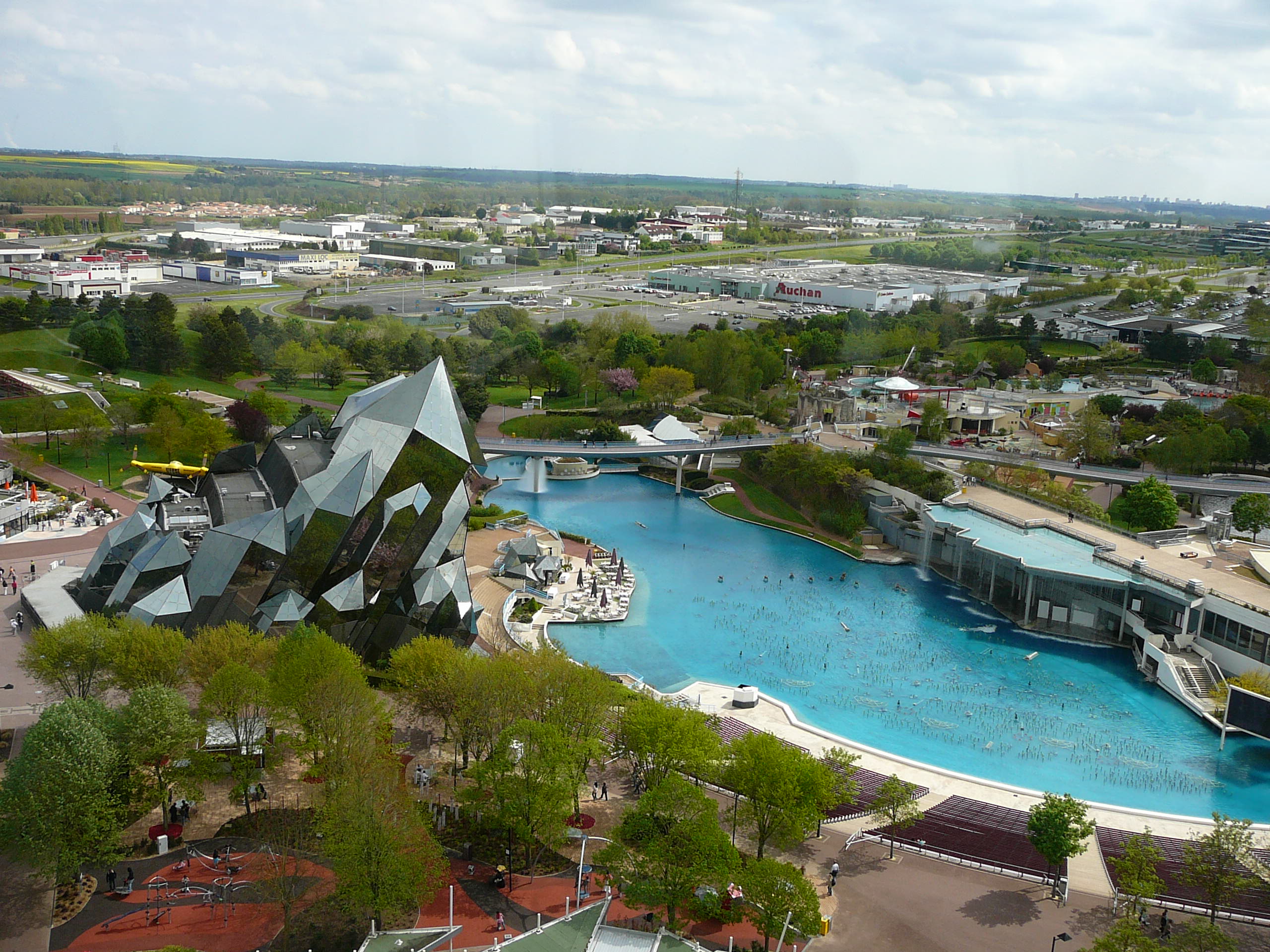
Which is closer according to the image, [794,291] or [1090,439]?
[1090,439]

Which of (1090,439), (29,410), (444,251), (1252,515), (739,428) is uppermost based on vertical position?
(444,251)

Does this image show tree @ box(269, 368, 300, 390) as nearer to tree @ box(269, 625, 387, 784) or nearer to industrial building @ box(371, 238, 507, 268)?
industrial building @ box(371, 238, 507, 268)

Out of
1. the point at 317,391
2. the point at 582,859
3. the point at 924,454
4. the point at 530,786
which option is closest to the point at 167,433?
the point at 317,391

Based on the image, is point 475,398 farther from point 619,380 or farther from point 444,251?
point 444,251

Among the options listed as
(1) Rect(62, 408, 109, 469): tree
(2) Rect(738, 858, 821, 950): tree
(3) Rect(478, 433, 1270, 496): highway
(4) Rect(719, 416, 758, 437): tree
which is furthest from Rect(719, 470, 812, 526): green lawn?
(2) Rect(738, 858, 821, 950): tree

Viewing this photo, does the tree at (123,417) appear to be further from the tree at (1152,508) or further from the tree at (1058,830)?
the tree at (1058,830)

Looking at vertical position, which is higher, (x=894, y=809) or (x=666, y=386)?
(x=666, y=386)

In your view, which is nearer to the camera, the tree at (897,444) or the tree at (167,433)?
the tree at (167,433)

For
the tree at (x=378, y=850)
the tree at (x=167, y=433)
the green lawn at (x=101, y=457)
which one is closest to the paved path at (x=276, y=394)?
the green lawn at (x=101, y=457)
